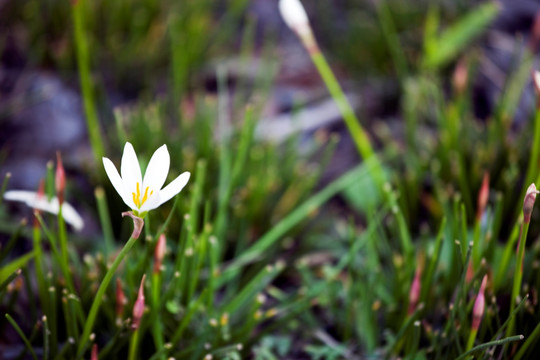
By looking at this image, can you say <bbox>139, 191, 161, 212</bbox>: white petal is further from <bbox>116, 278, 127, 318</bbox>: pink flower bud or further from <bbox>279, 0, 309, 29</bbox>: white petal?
<bbox>279, 0, 309, 29</bbox>: white petal

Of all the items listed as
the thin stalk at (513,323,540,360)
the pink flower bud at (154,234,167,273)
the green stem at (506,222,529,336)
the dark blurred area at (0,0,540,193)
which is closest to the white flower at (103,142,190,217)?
the pink flower bud at (154,234,167,273)

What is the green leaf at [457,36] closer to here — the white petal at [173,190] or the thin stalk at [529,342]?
the thin stalk at [529,342]

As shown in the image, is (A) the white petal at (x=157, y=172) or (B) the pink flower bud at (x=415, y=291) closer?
(A) the white petal at (x=157, y=172)

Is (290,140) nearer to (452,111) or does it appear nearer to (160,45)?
(452,111)

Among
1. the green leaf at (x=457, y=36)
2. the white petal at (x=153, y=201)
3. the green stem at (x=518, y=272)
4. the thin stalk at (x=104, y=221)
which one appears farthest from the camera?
the green leaf at (x=457, y=36)

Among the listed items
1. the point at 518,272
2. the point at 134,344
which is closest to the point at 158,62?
the point at 134,344

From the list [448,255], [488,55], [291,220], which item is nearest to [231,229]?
[291,220]

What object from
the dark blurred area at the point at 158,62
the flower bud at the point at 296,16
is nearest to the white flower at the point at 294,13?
the flower bud at the point at 296,16
